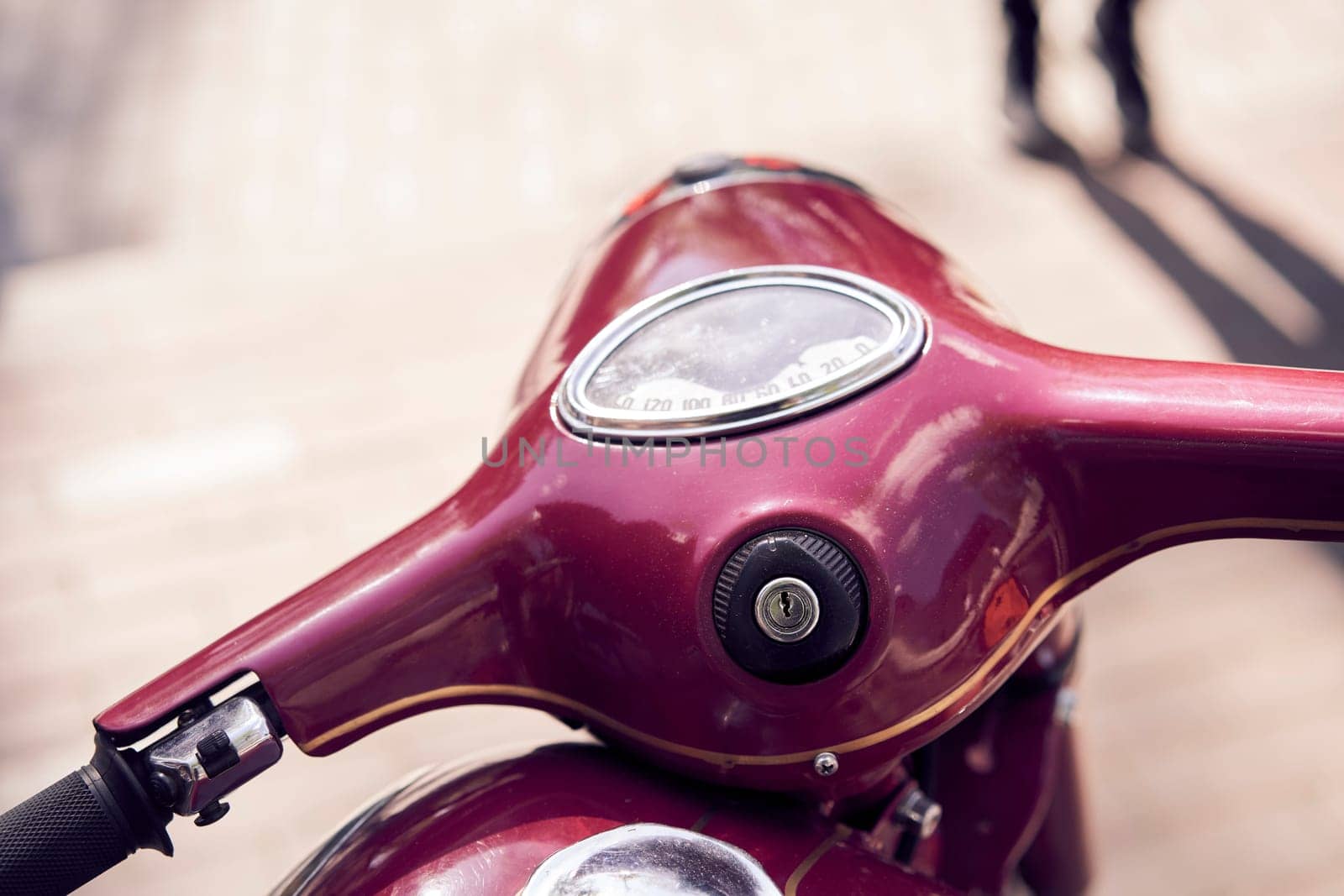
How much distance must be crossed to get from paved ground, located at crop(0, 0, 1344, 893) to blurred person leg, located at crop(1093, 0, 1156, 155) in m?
0.11

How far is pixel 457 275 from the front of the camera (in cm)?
361

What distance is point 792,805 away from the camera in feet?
2.89

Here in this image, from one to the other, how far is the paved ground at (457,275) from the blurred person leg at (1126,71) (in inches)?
4.1

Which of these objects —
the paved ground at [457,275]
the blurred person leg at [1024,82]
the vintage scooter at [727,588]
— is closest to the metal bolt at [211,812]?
the vintage scooter at [727,588]

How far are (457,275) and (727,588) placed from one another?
297cm

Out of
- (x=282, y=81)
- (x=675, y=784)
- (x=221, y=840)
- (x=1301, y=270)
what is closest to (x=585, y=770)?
(x=675, y=784)

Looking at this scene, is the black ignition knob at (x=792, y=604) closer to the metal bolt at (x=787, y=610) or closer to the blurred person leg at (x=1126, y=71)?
→ the metal bolt at (x=787, y=610)

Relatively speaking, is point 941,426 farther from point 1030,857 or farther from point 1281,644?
point 1281,644

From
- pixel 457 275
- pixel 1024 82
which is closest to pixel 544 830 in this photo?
pixel 457 275

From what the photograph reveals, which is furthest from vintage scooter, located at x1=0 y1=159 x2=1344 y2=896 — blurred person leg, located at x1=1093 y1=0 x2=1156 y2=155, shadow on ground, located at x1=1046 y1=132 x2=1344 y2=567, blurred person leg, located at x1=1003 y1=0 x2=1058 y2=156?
blurred person leg, located at x1=1093 y1=0 x2=1156 y2=155

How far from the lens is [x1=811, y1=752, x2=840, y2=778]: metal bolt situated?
82 cm

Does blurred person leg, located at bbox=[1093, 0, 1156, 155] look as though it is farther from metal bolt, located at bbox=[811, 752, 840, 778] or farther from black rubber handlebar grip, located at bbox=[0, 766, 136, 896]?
black rubber handlebar grip, located at bbox=[0, 766, 136, 896]

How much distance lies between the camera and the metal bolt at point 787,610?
0.77 metres

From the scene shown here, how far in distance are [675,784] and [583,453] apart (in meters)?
0.26
